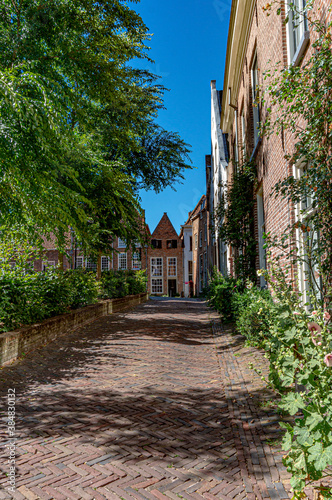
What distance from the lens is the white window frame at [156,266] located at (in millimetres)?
46594

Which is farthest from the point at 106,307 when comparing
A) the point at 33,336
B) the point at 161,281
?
the point at 161,281

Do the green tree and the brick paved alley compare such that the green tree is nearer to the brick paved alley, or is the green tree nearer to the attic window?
the brick paved alley

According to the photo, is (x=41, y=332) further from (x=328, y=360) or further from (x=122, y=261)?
(x=122, y=261)

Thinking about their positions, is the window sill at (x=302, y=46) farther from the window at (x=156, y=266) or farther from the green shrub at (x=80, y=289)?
the window at (x=156, y=266)

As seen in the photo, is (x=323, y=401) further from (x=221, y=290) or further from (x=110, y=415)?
(x=221, y=290)

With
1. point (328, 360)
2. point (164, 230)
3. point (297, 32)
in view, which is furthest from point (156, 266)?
point (328, 360)

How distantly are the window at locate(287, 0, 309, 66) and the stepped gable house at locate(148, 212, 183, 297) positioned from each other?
39.9 metres

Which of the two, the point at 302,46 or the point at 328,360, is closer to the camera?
the point at 328,360

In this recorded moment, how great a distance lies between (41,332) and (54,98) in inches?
180

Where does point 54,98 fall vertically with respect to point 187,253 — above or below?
above

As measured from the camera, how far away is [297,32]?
21.0 ft

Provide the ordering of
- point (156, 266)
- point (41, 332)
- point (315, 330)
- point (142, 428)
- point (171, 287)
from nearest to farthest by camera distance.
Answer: point (315, 330), point (142, 428), point (41, 332), point (171, 287), point (156, 266)

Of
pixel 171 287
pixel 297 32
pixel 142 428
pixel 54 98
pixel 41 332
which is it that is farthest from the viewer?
pixel 171 287

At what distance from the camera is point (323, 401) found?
2426 mm
